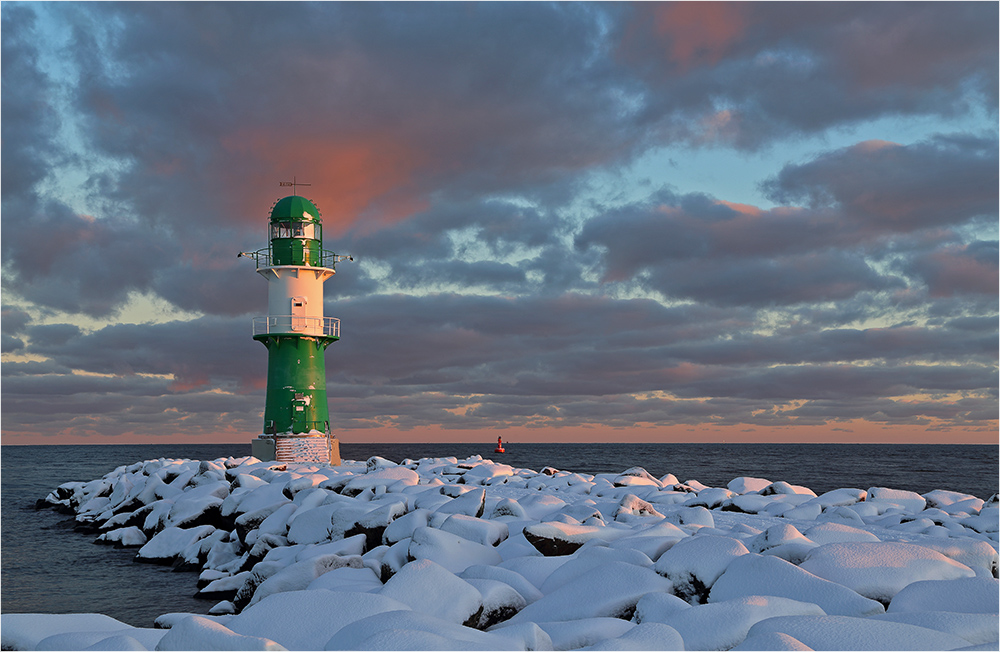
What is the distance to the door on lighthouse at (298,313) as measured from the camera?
72.9 feet

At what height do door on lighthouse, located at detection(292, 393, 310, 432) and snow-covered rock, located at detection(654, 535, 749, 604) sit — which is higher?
door on lighthouse, located at detection(292, 393, 310, 432)

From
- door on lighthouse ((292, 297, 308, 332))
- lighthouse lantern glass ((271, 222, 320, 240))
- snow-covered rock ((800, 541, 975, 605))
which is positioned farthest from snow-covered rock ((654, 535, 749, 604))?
lighthouse lantern glass ((271, 222, 320, 240))

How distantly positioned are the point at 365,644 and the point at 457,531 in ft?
12.0

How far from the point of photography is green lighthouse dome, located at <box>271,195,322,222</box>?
22922 mm

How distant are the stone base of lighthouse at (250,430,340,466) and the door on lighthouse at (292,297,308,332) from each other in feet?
10.8

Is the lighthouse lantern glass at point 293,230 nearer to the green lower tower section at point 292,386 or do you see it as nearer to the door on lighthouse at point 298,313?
the door on lighthouse at point 298,313

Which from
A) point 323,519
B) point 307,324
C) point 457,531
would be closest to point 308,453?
point 307,324

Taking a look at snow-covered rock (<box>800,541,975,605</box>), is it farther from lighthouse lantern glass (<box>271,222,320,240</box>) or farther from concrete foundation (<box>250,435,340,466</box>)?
lighthouse lantern glass (<box>271,222,320,240</box>)

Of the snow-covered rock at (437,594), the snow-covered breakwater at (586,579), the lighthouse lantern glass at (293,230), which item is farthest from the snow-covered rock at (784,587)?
the lighthouse lantern glass at (293,230)

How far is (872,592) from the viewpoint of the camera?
211 inches

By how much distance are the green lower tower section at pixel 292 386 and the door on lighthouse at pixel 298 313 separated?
316 millimetres

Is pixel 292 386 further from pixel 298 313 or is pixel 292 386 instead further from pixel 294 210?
pixel 294 210

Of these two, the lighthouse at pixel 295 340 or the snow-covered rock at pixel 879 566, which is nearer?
the snow-covered rock at pixel 879 566

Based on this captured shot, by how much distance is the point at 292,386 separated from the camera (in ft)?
72.5
